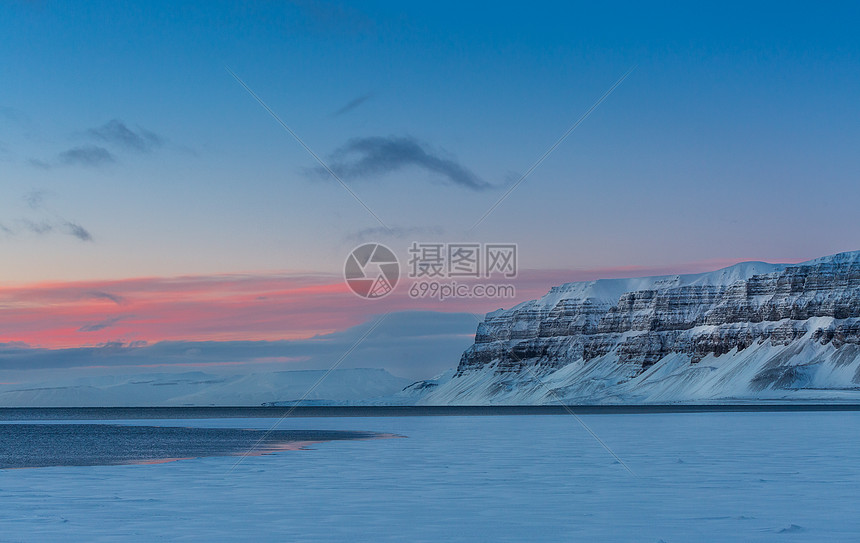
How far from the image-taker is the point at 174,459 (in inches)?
1428

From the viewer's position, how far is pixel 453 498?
22.4 meters

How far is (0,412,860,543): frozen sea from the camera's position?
17422 mm

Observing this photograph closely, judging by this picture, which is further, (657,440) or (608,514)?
(657,440)

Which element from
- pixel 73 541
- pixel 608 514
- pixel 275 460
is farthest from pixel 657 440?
pixel 73 541

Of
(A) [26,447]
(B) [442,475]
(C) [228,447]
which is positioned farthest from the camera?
(A) [26,447]

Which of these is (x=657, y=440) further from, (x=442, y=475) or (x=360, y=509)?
(x=360, y=509)

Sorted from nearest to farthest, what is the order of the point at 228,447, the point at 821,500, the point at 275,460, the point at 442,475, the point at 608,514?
the point at 608,514 → the point at 821,500 → the point at 442,475 → the point at 275,460 → the point at 228,447

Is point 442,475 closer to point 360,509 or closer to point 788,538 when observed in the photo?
point 360,509

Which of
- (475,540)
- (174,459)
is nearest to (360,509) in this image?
(475,540)

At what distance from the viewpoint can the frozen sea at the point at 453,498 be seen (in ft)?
57.2

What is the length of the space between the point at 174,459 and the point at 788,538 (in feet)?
82.8

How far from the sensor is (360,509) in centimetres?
2047

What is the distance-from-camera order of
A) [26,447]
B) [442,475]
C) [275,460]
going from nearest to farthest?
[442,475]
[275,460]
[26,447]

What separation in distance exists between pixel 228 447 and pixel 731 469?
2440 cm
